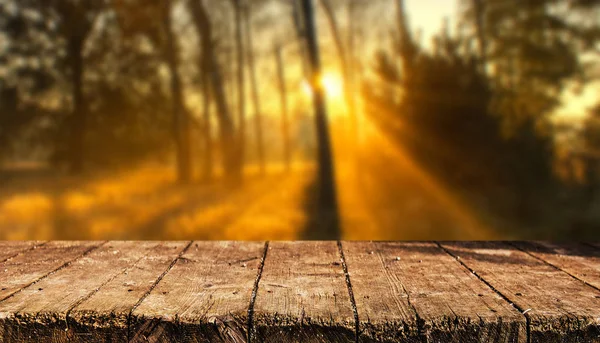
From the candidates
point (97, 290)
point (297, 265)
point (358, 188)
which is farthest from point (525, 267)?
point (358, 188)

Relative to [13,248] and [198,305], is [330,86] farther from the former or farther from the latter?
[198,305]

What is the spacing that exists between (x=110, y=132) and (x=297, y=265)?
6.99 feet

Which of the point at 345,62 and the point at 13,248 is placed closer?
the point at 13,248

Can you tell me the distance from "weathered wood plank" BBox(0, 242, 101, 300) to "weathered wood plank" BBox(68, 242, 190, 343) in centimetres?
21

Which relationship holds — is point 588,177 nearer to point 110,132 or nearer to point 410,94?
point 410,94

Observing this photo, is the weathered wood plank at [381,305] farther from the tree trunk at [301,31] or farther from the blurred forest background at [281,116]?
the tree trunk at [301,31]

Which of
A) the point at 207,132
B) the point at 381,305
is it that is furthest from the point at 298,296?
the point at 207,132

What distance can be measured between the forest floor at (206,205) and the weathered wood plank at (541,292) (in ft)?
4.77

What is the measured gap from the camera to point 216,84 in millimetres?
3215

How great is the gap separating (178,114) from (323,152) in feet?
2.98

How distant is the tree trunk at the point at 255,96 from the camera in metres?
3.18

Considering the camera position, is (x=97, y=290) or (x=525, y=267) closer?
(x=97, y=290)

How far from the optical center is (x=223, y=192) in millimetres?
3197

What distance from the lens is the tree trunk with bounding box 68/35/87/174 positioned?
318 cm
